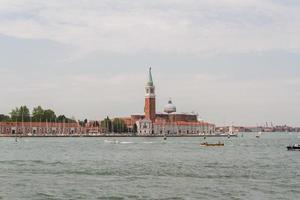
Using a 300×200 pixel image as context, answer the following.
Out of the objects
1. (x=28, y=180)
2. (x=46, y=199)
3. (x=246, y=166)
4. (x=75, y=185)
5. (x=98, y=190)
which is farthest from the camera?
(x=246, y=166)

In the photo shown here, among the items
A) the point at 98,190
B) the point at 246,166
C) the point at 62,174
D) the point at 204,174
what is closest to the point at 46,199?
the point at 98,190

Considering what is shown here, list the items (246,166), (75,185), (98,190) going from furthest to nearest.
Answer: (246,166) → (75,185) → (98,190)

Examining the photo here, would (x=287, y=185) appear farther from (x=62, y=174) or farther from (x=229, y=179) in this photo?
(x=62, y=174)

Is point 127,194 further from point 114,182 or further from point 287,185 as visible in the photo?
point 287,185

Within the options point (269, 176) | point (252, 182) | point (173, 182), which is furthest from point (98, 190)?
point (269, 176)

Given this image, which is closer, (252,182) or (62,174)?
(252,182)

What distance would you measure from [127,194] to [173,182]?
6124mm

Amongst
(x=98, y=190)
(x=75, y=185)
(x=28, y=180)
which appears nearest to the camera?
(x=98, y=190)

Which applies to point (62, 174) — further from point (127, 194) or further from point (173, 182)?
point (127, 194)

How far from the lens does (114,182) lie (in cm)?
3828

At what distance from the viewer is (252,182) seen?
38531 millimetres

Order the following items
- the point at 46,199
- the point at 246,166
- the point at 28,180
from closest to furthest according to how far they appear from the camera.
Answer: the point at 46,199 → the point at 28,180 → the point at 246,166

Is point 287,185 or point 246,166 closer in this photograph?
point 287,185

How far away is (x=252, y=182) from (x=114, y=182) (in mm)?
8047
